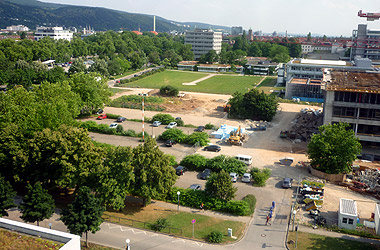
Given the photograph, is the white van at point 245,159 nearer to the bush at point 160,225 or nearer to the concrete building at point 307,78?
the bush at point 160,225

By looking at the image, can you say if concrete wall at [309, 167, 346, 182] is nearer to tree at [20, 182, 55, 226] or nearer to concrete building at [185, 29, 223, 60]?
tree at [20, 182, 55, 226]

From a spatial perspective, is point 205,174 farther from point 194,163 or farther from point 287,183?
point 287,183

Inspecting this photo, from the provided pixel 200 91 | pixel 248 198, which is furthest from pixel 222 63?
pixel 248 198

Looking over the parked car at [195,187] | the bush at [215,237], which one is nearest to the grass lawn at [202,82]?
the parked car at [195,187]

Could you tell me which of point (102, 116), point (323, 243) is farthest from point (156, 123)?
point (323, 243)

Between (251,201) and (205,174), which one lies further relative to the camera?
(205,174)

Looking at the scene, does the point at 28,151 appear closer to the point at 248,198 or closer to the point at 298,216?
the point at 248,198
